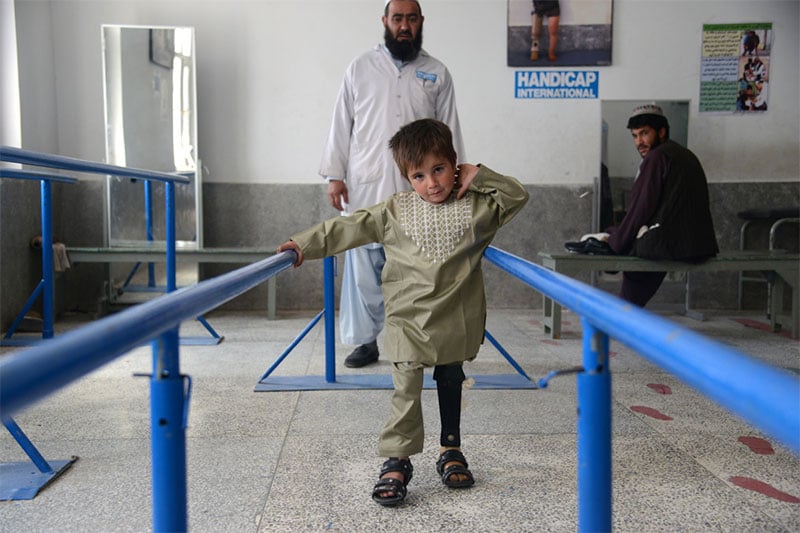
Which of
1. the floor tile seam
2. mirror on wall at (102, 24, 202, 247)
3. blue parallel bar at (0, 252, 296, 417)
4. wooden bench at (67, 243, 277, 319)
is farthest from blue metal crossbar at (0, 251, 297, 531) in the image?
mirror on wall at (102, 24, 202, 247)

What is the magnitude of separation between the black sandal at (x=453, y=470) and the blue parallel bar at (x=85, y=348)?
1239 millimetres

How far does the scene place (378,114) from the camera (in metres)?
3.55

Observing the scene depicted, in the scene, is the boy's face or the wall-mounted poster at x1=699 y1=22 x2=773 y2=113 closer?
the boy's face

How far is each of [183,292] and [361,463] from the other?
4.86ft

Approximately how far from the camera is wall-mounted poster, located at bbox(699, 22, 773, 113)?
18.7 ft

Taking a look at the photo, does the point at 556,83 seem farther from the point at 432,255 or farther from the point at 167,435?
the point at 167,435

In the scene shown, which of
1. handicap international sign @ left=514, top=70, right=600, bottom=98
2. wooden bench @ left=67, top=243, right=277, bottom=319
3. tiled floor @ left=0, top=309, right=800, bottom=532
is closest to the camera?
tiled floor @ left=0, top=309, right=800, bottom=532

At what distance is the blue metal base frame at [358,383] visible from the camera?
10.8ft

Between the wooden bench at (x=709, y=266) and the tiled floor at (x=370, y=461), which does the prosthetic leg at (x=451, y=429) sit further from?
the wooden bench at (x=709, y=266)

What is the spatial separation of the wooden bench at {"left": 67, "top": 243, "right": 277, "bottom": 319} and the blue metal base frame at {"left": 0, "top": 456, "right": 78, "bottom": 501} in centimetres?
290

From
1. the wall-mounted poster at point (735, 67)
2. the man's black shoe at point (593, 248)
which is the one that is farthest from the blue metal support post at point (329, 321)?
the wall-mounted poster at point (735, 67)

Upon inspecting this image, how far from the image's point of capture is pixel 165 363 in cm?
98

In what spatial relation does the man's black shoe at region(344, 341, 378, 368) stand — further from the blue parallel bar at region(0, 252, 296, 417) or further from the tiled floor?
the blue parallel bar at region(0, 252, 296, 417)

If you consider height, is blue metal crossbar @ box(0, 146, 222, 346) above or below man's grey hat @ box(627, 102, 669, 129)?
below
